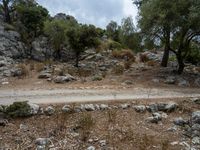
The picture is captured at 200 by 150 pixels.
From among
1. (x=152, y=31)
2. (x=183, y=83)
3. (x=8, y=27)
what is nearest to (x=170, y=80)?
(x=183, y=83)

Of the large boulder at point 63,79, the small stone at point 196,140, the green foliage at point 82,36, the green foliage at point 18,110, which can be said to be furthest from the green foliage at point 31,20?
the small stone at point 196,140

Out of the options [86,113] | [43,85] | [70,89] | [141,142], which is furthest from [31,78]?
[141,142]

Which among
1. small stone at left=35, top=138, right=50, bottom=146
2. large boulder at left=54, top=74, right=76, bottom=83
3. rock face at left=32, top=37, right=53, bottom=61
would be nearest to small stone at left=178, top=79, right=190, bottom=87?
large boulder at left=54, top=74, right=76, bottom=83

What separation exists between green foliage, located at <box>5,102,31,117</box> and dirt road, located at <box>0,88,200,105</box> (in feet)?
6.16

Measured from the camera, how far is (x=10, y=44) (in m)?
42.2

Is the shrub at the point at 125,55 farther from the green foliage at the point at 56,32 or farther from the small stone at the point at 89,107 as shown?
the small stone at the point at 89,107

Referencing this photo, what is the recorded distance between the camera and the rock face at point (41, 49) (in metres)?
42.6

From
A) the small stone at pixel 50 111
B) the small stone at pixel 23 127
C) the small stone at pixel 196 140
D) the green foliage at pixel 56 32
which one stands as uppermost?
the green foliage at pixel 56 32

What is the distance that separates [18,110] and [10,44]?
2770 cm

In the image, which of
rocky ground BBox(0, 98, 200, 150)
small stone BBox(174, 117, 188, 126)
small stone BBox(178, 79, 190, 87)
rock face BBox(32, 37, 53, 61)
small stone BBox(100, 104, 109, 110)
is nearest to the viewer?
rocky ground BBox(0, 98, 200, 150)

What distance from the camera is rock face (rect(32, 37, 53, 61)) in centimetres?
4259

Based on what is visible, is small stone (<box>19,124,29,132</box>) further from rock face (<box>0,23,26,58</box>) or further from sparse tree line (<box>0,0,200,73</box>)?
rock face (<box>0,23,26,58</box>)

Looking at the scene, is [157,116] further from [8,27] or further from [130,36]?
[8,27]

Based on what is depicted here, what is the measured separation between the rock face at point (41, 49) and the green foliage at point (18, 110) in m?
26.0
